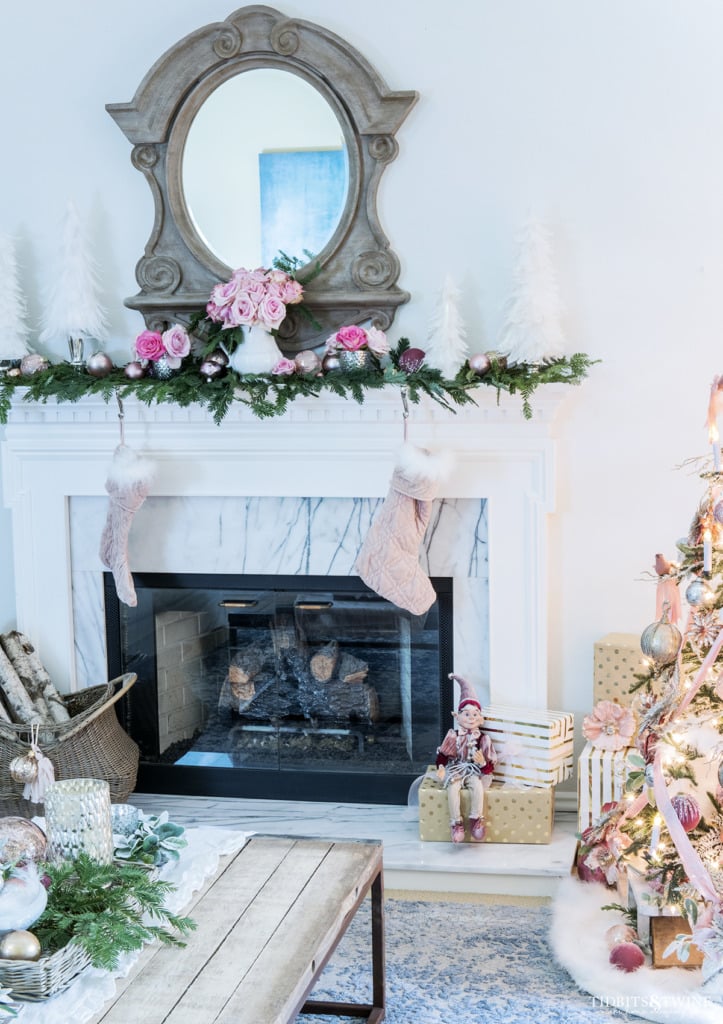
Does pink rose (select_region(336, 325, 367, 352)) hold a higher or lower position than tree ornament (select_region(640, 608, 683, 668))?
higher

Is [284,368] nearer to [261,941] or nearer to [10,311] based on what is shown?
[10,311]

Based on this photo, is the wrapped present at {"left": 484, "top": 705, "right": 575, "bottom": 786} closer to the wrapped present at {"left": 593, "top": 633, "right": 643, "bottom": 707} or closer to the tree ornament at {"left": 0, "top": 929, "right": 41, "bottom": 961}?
A: the wrapped present at {"left": 593, "top": 633, "right": 643, "bottom": 707}

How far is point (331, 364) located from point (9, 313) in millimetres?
991

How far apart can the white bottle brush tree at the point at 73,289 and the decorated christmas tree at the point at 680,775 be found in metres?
1.79

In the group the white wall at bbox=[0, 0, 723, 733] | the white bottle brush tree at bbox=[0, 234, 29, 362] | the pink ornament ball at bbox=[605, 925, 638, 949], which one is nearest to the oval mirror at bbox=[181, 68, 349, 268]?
the white wall at bbox=[0, 0, 723, 733]

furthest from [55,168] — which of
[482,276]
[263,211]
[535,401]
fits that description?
[535,401]

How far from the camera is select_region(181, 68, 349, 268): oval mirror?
3275 millimetres

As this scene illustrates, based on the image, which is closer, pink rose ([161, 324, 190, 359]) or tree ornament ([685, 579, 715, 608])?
tree ornament ([685, 579, 715, 608])

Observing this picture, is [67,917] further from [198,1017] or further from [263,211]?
[263,211]

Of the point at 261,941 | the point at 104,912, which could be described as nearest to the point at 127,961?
→ the point at 104,912

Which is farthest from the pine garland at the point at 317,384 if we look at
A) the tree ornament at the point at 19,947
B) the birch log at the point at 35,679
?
the tree ornament at the point at 19,947

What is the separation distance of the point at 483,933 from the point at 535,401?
4.71 ft

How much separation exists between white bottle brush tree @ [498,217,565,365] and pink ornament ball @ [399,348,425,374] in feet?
0.79

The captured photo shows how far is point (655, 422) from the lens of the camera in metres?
3.22
